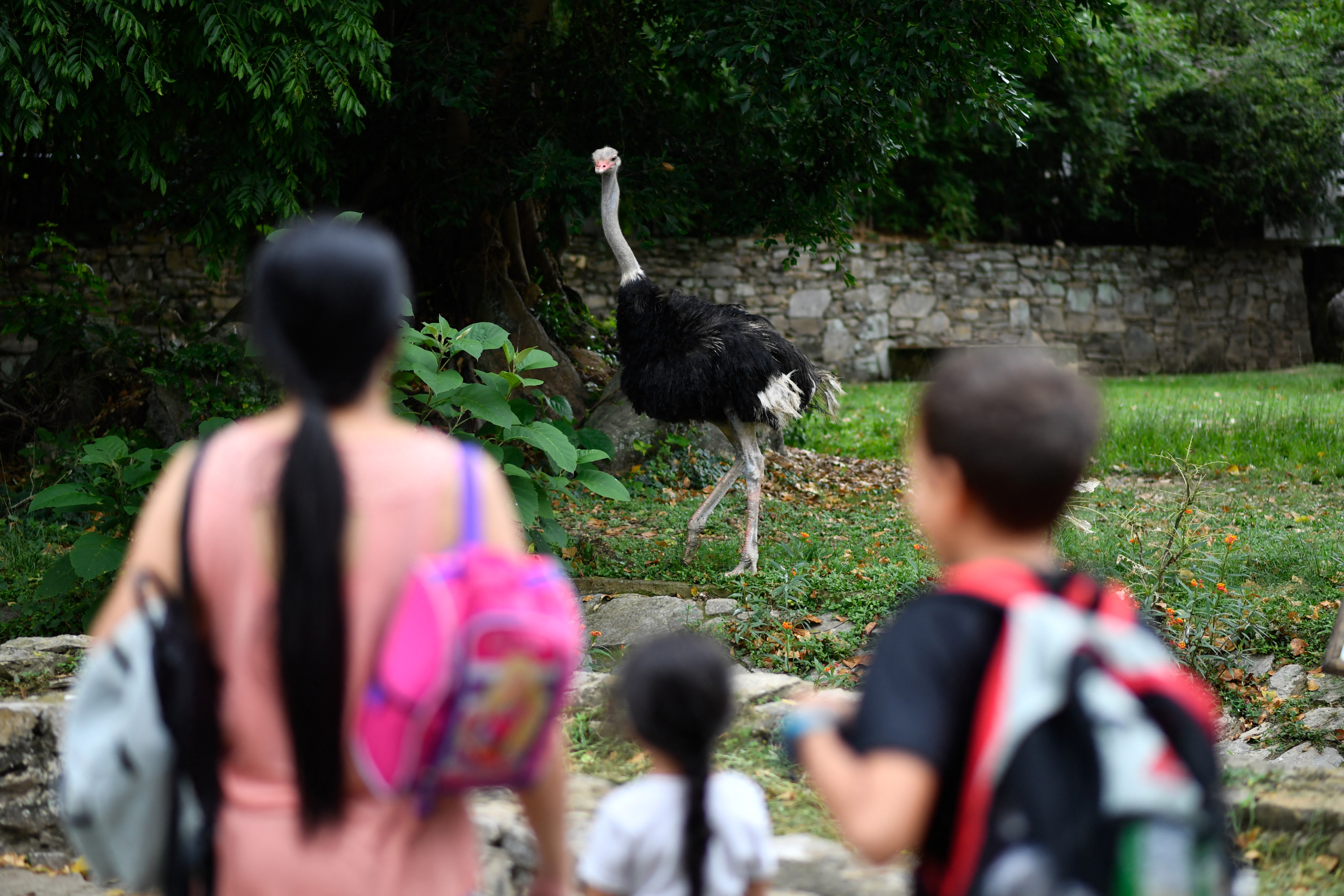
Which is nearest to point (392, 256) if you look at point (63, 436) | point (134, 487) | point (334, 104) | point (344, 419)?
point (344, 419)

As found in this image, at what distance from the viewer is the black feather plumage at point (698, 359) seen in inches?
220

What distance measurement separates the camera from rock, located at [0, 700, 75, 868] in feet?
9.91

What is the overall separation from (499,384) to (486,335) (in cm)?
19

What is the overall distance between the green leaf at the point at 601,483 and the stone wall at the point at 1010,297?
8831mm

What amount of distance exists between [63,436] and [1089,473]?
20.8 ft

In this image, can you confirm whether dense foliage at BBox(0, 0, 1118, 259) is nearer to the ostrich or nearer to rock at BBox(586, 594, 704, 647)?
the ostrich

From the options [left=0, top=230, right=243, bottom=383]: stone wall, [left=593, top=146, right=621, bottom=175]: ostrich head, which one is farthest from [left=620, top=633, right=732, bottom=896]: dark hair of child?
[left=0, top=230, right=243, bottom=383]: stone wall

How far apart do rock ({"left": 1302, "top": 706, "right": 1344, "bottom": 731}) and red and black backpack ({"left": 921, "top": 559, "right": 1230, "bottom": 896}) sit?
125 inches

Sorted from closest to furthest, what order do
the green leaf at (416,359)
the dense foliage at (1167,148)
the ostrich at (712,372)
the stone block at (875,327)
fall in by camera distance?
the green leaf at (416,359) < the ostrich at (712,372) < the dense foliage at (1167,148) < the stone block at (875,327)

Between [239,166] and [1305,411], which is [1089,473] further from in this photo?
[239,166]

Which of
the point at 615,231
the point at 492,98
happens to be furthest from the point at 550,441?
the point at 492,98

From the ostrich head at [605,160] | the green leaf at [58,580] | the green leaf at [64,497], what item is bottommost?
the green leaf at [58,580]

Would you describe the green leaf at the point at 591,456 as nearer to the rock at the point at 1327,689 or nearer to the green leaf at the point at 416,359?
the green leaf at the point at 416,359

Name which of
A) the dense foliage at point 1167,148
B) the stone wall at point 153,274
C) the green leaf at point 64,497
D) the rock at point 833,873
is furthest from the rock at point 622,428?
the dense foliage at point 1167,148
